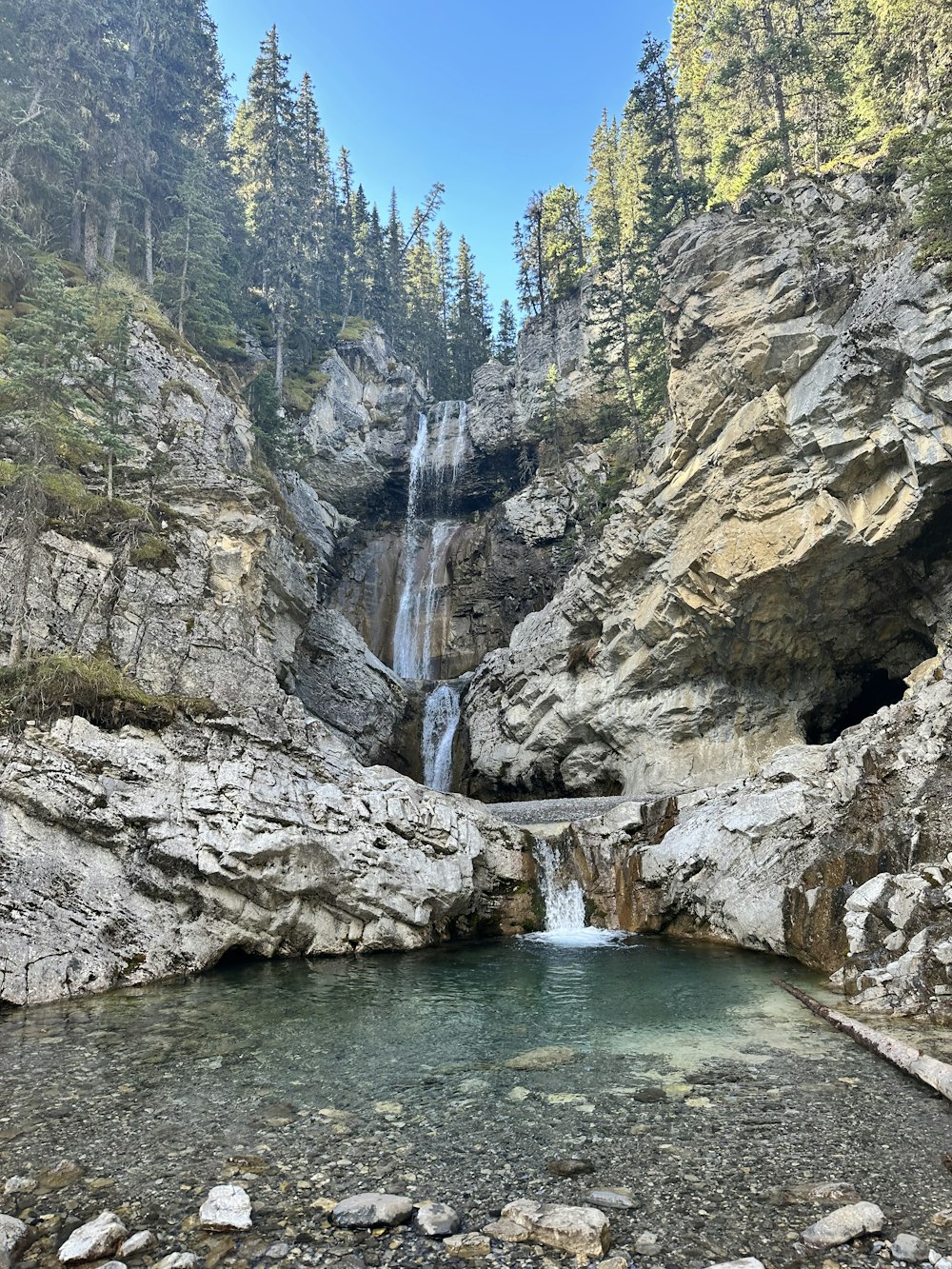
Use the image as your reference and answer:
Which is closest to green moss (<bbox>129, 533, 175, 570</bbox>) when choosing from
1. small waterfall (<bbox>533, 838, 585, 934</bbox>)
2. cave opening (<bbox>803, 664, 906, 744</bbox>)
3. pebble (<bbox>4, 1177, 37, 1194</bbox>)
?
small waterfall (<bbox>533, 838, 585, 934</bbox>)

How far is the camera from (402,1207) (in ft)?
16.3

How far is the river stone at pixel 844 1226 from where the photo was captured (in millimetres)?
4422

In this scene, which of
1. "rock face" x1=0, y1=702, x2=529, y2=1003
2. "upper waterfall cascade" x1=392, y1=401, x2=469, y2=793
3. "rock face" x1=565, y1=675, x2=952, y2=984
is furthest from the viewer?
"upper waterfall cascade" x1=392, y1=401, x2=469, y2=793

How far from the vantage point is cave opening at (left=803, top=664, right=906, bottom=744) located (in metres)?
29.0

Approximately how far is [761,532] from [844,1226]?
78.3 feet

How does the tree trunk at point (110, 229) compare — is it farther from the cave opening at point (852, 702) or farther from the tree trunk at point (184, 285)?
the cave opening at point (852, 702)

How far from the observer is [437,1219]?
4.83 m

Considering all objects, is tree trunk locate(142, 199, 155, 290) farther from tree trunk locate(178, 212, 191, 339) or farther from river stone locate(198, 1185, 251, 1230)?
river stone locate(198, 1185, 251, 1230)

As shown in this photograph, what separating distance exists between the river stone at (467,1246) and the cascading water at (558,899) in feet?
47.7

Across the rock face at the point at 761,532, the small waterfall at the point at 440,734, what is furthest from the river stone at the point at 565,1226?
the small waterfall at the point at 440,734

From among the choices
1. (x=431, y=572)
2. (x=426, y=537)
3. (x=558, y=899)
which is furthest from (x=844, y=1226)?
(x=426, y=537)

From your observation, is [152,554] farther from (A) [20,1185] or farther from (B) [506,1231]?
(B) [506,1231]

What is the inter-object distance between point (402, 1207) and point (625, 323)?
147 ft

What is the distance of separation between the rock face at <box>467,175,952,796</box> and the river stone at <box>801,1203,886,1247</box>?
21683 millimetres
